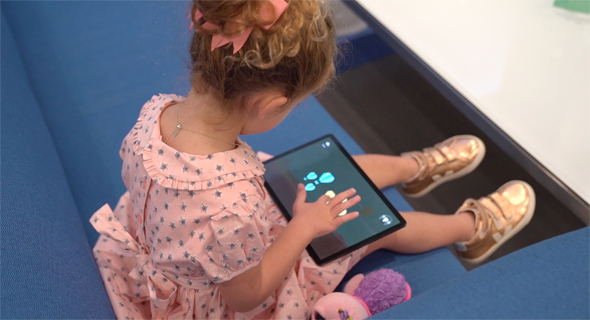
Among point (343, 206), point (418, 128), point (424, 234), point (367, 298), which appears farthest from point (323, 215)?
point (418, 128)

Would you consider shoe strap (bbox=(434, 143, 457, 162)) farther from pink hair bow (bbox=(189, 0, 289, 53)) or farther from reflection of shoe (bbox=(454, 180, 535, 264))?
pink hair bow (bbox=(189, 0, 289, 53))

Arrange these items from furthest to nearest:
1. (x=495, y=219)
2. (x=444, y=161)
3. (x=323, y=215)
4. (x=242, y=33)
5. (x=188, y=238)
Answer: (x=444, y=161)
(x=495, y=219)
(x=323, y=215)
(x=188, y=238)
(x=242, y=33)

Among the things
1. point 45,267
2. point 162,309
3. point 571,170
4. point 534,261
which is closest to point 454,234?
point 571,170

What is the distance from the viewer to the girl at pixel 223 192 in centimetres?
66

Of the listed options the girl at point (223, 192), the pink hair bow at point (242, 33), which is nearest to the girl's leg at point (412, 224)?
the girl at point (223, 192)

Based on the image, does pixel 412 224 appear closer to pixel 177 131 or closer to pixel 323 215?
pixel 323 215

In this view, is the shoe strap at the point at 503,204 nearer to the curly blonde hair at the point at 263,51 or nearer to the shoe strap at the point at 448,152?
the shoe strap at the point at 448,152

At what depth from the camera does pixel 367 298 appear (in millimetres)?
902

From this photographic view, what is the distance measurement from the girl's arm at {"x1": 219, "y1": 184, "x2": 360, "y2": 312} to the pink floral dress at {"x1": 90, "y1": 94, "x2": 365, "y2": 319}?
32 millimetres

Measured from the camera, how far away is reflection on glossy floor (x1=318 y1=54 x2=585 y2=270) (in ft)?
4.77

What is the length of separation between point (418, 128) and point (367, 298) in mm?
953

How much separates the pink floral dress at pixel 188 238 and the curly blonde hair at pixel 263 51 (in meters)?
0.12

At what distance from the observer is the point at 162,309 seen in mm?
855

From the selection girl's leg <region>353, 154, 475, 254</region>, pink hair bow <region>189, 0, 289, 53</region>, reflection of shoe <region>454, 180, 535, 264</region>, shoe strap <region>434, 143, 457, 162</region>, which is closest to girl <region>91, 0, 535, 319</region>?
pink hair bow <region>189, 0, 289, 53</region>
